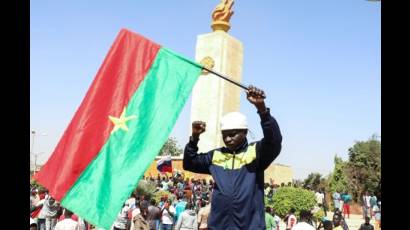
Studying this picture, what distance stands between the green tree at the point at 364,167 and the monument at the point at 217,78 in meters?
13.8

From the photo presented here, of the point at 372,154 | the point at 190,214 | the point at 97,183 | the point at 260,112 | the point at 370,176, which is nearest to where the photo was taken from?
the point at 260,112

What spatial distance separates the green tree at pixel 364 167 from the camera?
32.5 metres

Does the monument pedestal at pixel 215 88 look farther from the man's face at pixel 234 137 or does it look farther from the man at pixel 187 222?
the man's face at pixel 234 137

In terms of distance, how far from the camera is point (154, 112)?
4.29 meters

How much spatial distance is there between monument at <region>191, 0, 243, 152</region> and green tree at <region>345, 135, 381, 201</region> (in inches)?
542

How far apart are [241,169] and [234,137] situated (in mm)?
260

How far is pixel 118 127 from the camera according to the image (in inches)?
167

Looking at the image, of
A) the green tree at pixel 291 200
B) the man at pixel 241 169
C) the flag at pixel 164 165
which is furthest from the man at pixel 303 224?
the flag at pixel 164 165

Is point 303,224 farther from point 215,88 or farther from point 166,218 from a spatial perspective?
point 215,88

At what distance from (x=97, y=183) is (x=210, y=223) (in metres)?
0.99

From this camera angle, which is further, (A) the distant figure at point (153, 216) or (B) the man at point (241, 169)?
(A) the distant figure at point (153, 216)

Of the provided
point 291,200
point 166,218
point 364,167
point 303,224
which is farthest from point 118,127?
point 364,167

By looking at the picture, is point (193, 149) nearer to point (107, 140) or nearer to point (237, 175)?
point (237, 175)
